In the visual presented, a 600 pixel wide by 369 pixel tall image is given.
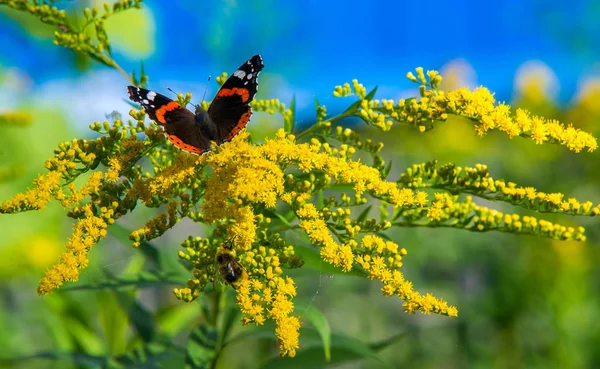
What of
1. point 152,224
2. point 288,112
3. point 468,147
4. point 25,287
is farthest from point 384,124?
point 468,147

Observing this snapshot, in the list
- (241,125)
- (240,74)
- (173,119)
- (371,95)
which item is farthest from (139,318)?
(371,95)

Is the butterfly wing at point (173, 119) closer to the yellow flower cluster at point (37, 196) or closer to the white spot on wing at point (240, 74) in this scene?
the white spot on wing at point (240, 74)

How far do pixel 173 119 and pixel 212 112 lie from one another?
11.2 inches

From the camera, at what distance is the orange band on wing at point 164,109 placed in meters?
2.10

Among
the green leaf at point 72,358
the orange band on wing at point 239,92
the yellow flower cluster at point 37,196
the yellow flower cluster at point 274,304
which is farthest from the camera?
the green leaf at point 72,358

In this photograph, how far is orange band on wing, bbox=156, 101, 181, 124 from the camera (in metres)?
2.10

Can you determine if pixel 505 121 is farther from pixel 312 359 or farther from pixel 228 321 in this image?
pixel 228 321

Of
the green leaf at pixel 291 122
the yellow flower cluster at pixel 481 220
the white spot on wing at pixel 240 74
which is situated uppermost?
the white spot on wing at pixel 240 74

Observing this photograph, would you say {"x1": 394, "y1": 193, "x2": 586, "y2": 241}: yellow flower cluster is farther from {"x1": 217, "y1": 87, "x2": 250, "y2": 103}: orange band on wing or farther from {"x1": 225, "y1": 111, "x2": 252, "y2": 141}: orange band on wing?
{"x1": 217, "y1": 87, "x2": 250, "y2": 103}: orange band on wing

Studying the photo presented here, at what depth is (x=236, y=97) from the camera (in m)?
2.40

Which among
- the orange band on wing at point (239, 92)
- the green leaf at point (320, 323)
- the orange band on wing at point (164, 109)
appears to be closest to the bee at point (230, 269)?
the green leaf at point (320, 323)

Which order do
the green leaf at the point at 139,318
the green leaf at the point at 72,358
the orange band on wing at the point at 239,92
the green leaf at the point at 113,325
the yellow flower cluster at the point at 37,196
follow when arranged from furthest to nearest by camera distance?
the green leaf at the point at 113,325
the green leaf at the point at 139,318
the green leaf at the point at 72,358
the orange band on wing at the point at 239,92
the yellow flower cluster at the point at 37,196

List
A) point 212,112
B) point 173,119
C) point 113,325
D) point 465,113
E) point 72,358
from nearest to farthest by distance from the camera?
1. point 465,113
2. point 173,119
3. point 212,112
4. point 72,358
5. point 113,325

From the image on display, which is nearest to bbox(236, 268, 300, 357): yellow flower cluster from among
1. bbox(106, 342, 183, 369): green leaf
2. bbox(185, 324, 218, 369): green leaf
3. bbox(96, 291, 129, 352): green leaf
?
bbox(185, 324, 218, 369): green leaf
